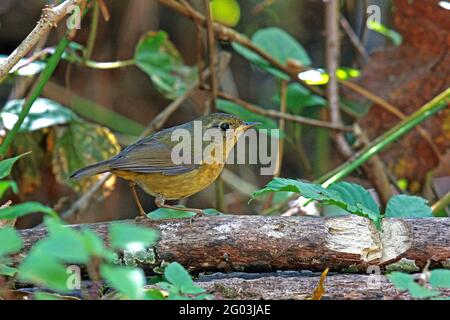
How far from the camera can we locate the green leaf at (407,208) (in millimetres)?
3119

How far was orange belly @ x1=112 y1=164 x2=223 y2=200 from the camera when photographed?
3512 mm

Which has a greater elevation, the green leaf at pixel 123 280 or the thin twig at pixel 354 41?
the thin twig at pixel 354 41

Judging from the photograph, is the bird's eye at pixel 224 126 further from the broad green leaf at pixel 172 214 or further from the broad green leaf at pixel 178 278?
the broad green leaf at pixel 178 278

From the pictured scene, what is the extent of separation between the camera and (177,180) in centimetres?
351

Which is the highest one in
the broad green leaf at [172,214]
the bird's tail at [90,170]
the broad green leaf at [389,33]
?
the broad green leaf at [389,33]

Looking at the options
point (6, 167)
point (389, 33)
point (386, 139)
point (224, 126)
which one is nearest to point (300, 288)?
point (6, 167)

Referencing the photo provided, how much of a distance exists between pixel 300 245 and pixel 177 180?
3.12ft

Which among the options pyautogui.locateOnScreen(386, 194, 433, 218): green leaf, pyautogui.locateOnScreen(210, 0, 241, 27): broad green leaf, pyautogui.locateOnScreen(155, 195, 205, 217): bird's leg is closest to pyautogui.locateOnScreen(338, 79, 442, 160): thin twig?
pyautogui.locateOnScreen(210, 0, 241, 27): broad green leaf

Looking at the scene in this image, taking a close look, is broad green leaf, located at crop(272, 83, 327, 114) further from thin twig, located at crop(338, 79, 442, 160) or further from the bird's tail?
the bird's tail

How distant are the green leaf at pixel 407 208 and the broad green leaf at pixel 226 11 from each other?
9.09 feet

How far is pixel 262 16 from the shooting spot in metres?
6.29

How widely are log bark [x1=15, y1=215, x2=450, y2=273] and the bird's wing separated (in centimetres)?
63

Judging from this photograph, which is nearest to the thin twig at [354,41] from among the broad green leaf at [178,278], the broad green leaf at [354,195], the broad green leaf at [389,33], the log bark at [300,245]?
the broad green leaf at [389,33]
